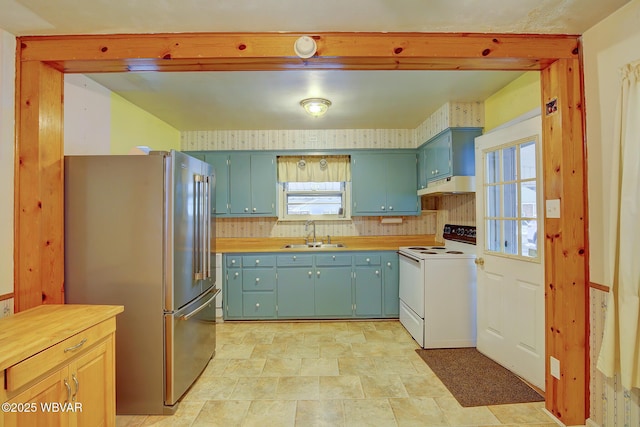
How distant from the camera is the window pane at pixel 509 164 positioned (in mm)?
2484

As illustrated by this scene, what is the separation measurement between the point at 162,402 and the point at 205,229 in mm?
1217

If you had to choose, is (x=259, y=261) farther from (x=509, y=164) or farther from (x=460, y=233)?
(x=509, y=164)

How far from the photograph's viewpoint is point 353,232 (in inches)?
169

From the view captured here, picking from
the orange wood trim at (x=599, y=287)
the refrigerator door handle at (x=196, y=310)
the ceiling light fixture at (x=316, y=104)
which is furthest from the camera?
the ceiling light fixture at (x=316, y=104)

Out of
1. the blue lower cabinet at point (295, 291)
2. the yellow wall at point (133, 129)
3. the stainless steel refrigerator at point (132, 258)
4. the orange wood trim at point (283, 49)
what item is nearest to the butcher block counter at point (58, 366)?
the stainless steel refrigerator at point (132, 258)

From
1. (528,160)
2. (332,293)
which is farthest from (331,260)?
(528,160)

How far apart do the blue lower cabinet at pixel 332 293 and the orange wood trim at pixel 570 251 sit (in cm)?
218

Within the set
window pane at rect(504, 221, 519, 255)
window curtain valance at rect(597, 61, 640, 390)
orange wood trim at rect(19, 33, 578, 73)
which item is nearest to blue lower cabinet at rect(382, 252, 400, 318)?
window pane at rect(504, 221, 519, 255)

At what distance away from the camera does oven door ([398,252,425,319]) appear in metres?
3.01

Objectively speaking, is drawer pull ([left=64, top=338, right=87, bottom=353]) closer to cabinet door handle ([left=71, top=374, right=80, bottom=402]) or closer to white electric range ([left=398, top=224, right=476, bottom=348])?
cabinet door handle ([left=71, top=374, right=80, bottom=402])

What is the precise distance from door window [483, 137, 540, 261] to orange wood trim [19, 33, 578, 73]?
30.4 inches

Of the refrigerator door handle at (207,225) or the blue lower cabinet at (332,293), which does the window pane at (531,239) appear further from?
the refrigerator door handle at (207,225)

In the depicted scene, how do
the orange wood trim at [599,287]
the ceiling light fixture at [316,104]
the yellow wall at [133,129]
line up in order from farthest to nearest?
the ceiling light fixture at [316,104], the yellow wall at [133,129], the orange wood trim at [599,287]

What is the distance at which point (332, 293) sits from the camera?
3.70 m
